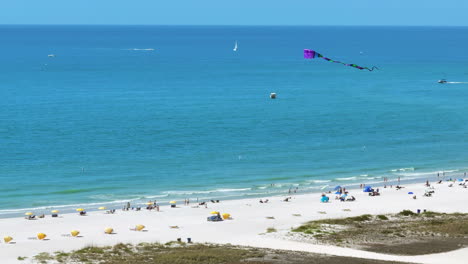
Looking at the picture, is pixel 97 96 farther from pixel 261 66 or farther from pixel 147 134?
pixel 261 66

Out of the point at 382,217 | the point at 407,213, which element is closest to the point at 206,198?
the point at 382,217

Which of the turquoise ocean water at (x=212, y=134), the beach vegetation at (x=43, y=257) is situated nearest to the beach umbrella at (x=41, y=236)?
the beach vegetation at (x=43, y=257)

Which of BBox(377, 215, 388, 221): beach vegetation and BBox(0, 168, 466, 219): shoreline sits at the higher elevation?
BBox(0, 168, 466, 219): shoreline

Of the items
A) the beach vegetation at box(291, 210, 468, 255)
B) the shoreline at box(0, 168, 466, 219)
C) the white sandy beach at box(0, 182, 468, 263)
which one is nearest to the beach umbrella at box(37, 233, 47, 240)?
the white sandy beach at box(0, 182, 468, 263)

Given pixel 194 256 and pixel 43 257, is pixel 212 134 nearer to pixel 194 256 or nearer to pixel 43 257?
pixel 43 257

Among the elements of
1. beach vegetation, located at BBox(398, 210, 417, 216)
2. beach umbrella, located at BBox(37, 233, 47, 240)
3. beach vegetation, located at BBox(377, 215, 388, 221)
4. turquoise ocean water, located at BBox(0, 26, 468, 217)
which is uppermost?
turquoise ocean water, located at BBox(0, 26, 468, 217)

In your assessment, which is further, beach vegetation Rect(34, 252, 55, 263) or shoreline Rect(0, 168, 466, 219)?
shoreline Rect(0, 168, 466, 219)

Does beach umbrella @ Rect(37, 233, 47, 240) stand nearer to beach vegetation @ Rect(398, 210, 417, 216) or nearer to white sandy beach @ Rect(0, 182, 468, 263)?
white sandy beach @ Rect(0, 182, 468, 263)
